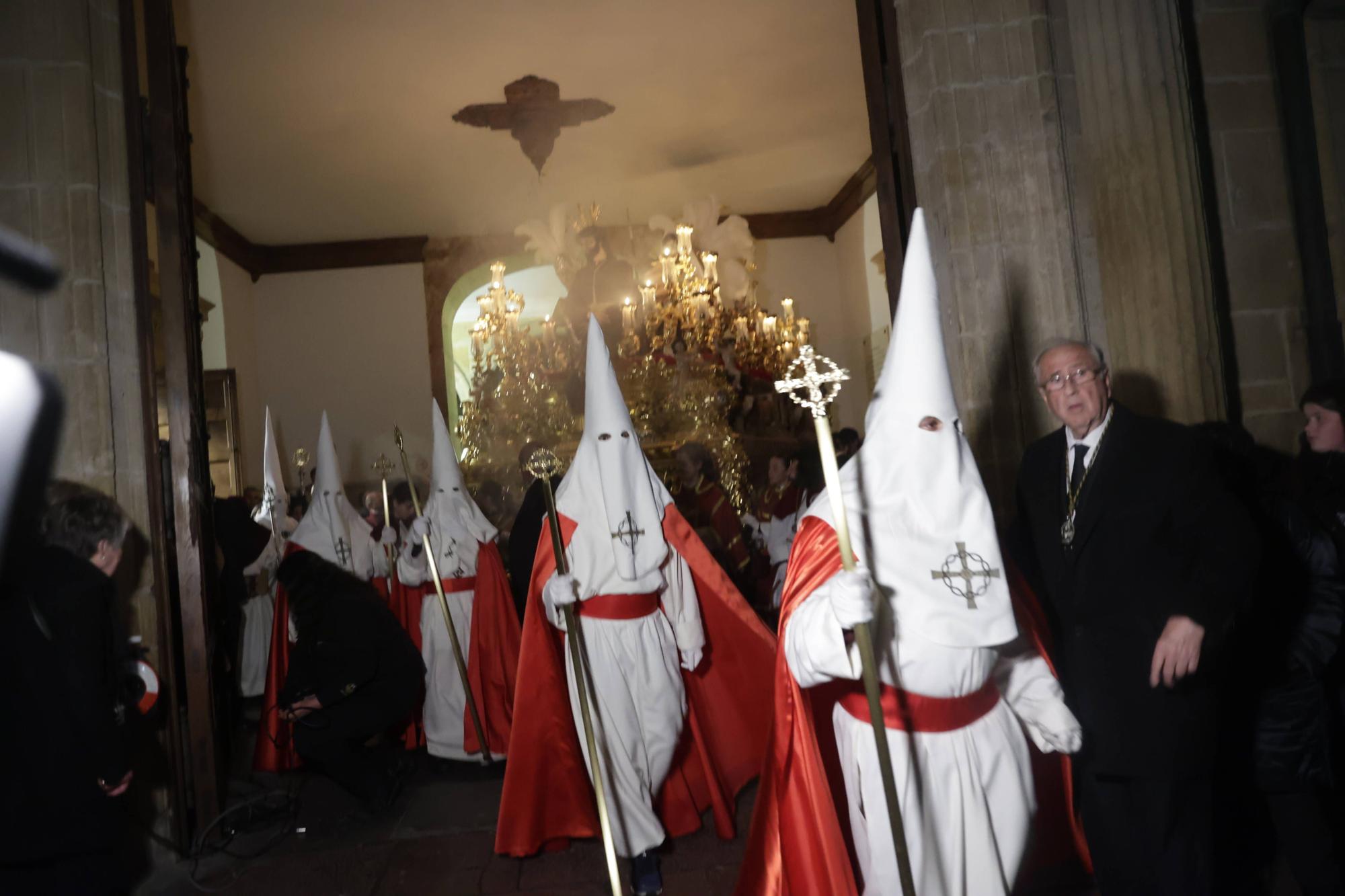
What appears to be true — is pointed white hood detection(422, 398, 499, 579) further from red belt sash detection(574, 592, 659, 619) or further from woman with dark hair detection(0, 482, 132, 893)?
woman with dark hair detection(0, 482, 132, 893)

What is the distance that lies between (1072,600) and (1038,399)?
168 centimetres

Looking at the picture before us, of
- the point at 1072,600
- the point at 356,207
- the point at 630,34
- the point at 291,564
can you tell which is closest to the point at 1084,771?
the point at 1072,600

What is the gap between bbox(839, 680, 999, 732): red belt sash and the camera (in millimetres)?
2682

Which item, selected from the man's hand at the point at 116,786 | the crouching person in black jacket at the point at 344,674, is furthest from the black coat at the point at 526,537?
the man's hand at the point at 116,786

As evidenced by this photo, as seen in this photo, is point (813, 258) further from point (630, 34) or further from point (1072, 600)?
point (1072, 600)

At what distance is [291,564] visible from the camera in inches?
204

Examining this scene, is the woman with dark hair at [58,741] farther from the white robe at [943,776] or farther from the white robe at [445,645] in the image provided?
the white robe at [445,645]

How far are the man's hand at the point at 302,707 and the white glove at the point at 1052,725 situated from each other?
359 cm

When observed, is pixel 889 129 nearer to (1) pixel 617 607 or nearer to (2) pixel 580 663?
(1) pixel 617 607

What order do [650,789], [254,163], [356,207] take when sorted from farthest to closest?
[356,207], [254,163], [650,789]

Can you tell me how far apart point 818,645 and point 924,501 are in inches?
18.0

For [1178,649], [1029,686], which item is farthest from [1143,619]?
[1029,686]

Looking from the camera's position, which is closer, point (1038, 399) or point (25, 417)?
point (25, 417)

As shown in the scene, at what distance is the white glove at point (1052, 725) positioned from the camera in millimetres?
2643
